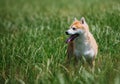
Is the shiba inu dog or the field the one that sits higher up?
the shiba inu dog

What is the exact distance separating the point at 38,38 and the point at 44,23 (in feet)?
8.32

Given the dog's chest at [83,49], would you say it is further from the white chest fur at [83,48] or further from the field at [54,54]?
the field at [54,54]

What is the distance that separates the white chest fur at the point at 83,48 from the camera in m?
8.34

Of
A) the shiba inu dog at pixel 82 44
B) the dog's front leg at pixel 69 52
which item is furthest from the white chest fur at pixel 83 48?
the dog's front leg at pixel 69 52

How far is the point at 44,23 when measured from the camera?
1282 centimetres

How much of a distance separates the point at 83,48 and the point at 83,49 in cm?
2

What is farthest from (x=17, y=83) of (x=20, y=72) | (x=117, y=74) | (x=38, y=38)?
(x=38, y=38)

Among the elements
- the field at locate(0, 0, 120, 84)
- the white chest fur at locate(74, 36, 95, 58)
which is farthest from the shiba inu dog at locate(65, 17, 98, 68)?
the field at locate(0, 0, 120, 84)

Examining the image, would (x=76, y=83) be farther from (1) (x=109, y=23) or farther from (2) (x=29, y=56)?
(1) (x=109, y=23)

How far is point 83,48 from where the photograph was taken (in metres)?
8.37

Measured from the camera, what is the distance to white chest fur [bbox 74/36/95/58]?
834 cm

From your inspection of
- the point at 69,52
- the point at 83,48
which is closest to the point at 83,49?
the point at 83,48

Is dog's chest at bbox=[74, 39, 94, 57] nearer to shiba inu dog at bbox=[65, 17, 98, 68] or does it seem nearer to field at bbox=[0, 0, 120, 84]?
shiba inu dog at bbox=[65, 17, 98, 68]

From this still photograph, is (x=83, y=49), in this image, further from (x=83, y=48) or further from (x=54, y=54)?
(x=54, y=54)
